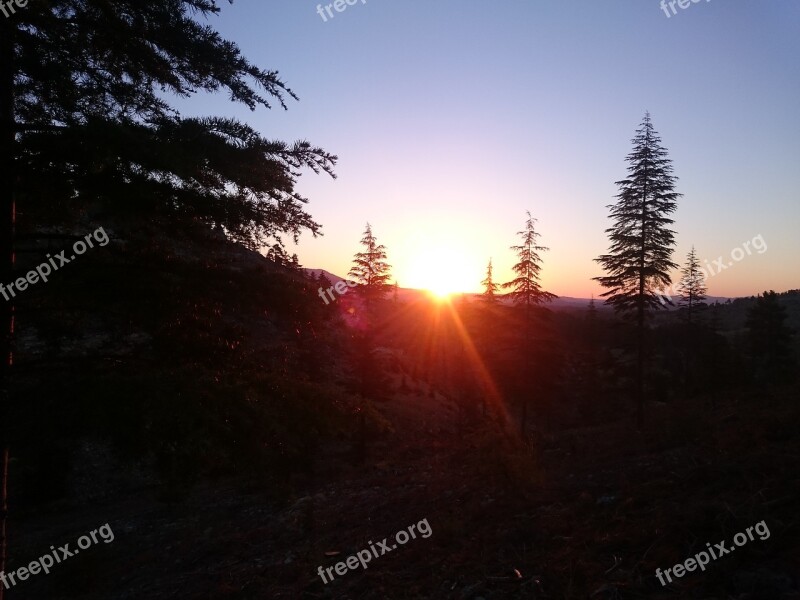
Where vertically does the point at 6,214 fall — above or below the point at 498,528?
above

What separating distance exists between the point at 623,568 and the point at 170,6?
29.2 ft

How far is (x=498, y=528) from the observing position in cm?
918

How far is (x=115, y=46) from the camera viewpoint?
511cm

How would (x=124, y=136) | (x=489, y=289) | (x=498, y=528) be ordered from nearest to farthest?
(x=124, y=136) < (x=498, y=528) < (x=489, y=289)

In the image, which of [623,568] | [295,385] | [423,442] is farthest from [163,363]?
[423,442]

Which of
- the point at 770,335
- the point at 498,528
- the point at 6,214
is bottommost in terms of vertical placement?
the point at 498,528

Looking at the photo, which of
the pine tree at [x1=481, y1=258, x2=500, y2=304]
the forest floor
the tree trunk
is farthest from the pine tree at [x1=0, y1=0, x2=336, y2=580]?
the pine tree at [x1=481, y1=258, x2=500, y2=304]

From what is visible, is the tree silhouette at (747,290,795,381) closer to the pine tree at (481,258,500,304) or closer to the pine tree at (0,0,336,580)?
the pine tree at (481,258,500,304)

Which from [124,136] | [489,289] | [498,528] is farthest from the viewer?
[489,289]

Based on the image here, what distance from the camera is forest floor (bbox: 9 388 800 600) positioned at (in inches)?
257

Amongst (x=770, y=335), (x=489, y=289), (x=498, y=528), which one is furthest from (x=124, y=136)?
(x=770, y=335)

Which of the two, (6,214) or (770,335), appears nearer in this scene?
(6,214)

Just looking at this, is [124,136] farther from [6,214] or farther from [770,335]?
[770,335]

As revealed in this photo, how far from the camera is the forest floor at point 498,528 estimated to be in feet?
21.4
